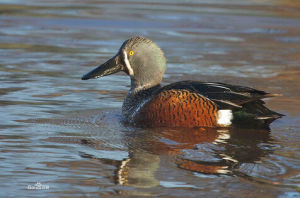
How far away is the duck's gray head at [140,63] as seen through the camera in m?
7.21

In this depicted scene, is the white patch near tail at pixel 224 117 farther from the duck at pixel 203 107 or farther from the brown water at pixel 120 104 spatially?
the brown water at pixel 120 104

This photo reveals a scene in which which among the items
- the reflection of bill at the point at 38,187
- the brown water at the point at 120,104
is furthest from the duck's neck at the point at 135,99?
the reflection of bill at the point at 38,187

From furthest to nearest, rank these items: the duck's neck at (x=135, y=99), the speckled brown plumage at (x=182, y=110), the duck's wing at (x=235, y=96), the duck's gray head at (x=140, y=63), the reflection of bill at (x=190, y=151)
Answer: the duck's gray head at (x=140, y=63), the duck's neck at (x=135, y=99), the speckled brown plumage at (x=182, y=110), the duck's wing at (x=235, y=96), the reflection of bill at (x=190, y=151)

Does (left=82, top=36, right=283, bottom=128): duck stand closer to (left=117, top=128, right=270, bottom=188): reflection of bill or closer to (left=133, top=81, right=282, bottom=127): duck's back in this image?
(left=133, top=81, right=282, bottom=127): duck's back

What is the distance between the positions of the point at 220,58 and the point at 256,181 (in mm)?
6134

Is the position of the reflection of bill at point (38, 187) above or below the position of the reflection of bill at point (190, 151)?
below

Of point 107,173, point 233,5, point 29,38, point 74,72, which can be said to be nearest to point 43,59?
point 74,72

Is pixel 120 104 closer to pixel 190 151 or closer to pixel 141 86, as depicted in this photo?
pixel 141 86

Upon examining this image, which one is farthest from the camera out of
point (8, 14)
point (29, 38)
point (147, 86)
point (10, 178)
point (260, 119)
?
point (8, 14)

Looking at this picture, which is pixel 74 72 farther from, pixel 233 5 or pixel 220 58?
pixel 233 5

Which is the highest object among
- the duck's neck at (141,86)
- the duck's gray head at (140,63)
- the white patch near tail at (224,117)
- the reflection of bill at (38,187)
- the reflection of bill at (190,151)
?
the duck's gray head at (140,63)

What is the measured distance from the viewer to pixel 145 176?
481 centimetres

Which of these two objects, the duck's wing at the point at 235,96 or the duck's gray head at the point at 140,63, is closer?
the duck's wing at the point at 235,96

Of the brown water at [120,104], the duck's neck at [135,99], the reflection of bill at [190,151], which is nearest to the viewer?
the brown water at [120,104]
